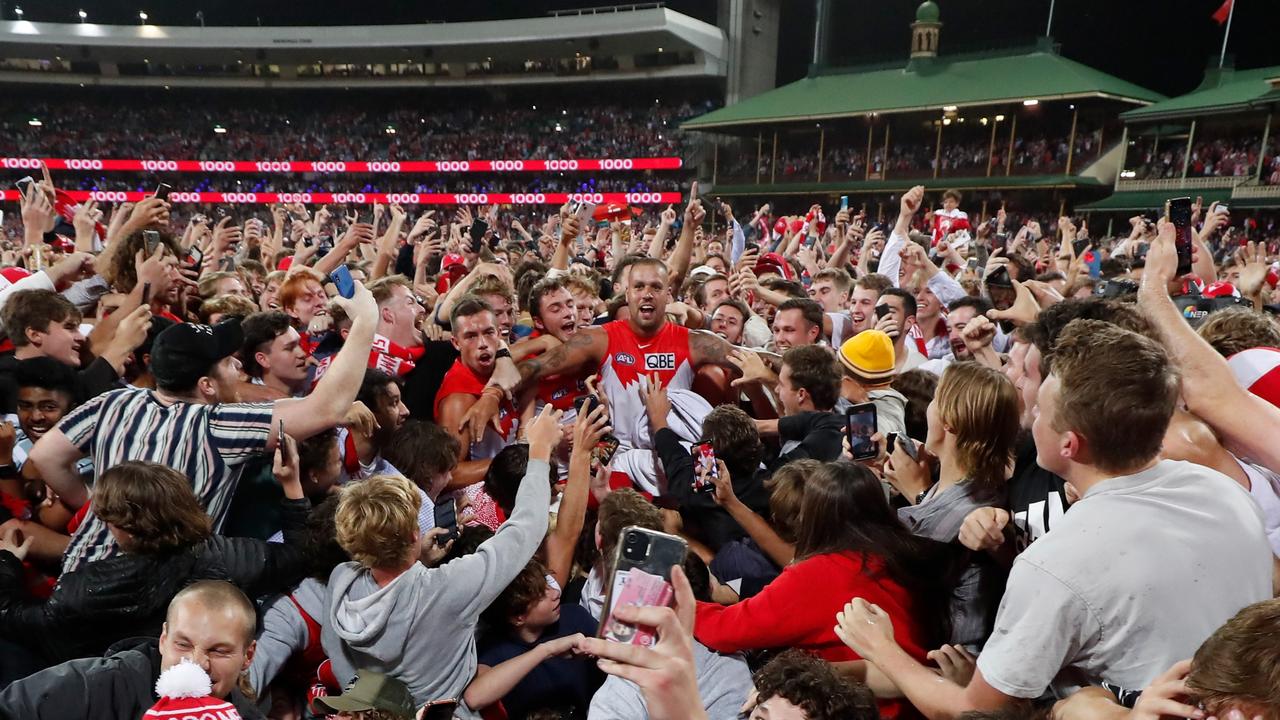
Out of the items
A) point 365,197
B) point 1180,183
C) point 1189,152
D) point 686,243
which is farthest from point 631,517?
point 365,197

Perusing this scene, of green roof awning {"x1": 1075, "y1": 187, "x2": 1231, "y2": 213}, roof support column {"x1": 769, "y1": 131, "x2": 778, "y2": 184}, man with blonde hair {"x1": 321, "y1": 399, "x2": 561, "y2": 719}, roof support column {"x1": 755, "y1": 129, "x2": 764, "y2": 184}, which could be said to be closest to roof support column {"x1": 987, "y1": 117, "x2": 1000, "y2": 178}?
green roof awning {"x1": 1075, "y1": 187, "x2": 1231, "y2": 213}

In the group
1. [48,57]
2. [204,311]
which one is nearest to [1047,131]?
[204,311]

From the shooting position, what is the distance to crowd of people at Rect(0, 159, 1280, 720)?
5.82 feet

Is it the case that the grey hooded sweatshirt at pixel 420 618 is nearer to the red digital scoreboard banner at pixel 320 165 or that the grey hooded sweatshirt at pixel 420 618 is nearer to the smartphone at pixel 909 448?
the smartphone at pixel 909 448

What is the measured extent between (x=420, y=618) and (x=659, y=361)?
262cm

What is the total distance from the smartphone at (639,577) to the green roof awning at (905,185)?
26.5m

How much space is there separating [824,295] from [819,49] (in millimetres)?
28114

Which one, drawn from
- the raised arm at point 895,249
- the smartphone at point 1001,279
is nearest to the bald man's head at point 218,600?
the smartphone at point 1001,279

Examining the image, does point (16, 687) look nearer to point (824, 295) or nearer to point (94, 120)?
point (824, 295)

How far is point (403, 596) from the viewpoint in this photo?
8.17ft

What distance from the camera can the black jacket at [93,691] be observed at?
1.98 meters

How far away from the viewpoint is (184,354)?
2.93 metres

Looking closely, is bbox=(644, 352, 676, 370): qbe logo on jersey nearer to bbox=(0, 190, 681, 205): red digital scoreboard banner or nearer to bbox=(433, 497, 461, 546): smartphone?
bbox=(433, 497, 461, 546): smartphone

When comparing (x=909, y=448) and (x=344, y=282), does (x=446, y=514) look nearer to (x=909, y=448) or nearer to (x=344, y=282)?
(x=344, y=282)
